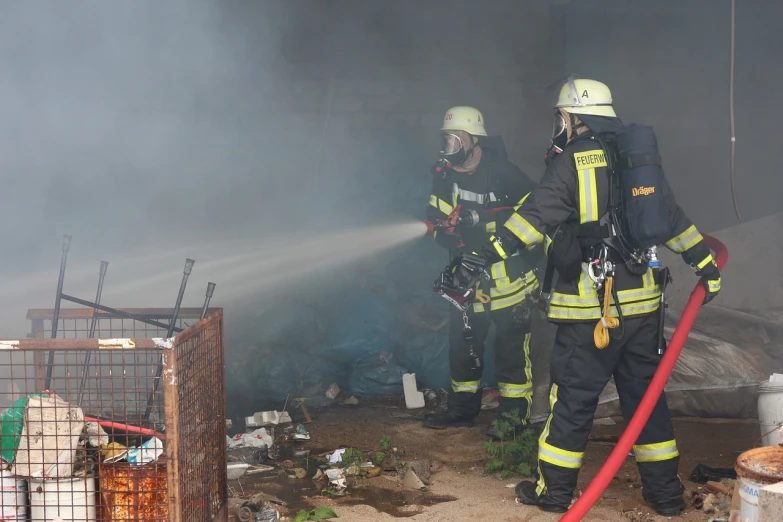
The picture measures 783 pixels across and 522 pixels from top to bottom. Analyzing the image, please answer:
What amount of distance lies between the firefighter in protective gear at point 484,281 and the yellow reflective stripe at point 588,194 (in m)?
1.61

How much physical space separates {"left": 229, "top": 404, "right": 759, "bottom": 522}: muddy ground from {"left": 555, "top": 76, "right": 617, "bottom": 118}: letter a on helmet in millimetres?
1938

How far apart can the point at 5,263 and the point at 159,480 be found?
12.8 feet

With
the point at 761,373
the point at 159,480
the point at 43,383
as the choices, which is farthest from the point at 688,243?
the point at 43,383

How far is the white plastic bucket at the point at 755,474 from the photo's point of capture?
9.59ft

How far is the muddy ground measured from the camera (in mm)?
4219

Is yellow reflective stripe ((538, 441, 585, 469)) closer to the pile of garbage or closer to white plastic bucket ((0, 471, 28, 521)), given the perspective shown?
the pile of garbage

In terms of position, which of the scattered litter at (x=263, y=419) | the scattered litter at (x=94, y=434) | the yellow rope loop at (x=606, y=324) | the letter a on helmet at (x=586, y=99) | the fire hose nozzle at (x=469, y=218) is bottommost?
the scattered litter at (x=263, y=419)

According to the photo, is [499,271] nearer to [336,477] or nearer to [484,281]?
[484,281]

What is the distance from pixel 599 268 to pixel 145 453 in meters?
2.15

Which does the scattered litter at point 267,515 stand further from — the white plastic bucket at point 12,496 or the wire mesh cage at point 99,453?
the white plastic bucket at point 12,496

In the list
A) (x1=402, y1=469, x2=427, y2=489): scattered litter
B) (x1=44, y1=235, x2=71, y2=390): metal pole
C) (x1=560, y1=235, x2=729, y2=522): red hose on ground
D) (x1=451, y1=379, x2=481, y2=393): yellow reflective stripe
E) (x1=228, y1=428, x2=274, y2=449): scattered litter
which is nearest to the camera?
(x1=560, y1=235, x2=729, y2=522): red hose on ground

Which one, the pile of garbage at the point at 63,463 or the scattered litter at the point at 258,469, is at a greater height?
the pile of garbage at the point at 63,463

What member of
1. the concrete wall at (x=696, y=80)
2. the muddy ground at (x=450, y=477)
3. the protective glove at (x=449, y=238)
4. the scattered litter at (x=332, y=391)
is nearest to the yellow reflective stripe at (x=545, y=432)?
the muddy ground at (x=450, y=477)

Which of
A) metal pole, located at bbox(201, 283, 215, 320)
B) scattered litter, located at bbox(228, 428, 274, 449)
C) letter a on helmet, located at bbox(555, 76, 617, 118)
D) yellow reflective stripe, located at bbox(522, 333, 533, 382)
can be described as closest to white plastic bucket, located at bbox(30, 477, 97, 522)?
metal pole, located at bbox(201, 283, 215, 320)
